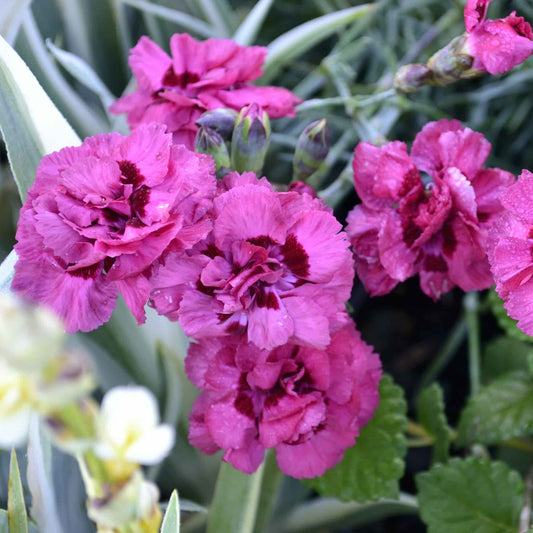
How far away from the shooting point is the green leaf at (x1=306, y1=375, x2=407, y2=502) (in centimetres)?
55

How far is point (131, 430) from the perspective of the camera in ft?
0.66

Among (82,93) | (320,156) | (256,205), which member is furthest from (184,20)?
(256,205)

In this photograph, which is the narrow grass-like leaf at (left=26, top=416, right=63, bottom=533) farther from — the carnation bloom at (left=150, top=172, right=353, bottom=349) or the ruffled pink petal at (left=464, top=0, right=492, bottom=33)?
the ruffled pink petal at (left=464, top=0, right=492, bottom=33)


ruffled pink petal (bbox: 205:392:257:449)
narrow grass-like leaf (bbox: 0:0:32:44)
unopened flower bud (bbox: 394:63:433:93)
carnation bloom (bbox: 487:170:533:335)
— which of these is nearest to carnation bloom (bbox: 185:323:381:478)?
ruffled pink petal (bbox: 205:392:257:449)

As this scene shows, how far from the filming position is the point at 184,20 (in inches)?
28.4

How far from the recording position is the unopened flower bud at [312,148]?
51cm

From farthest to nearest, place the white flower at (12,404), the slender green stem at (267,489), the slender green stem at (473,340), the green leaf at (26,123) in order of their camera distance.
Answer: the slender green stem at (473,340) → the slender green stem at (267,489) → the green leaf at (26,123) → the white flower at (12,404)

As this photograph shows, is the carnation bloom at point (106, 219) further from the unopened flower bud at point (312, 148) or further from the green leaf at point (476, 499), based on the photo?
the green leaf at point (476, 499)

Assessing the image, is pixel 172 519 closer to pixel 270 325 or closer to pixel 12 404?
pixel 270 325

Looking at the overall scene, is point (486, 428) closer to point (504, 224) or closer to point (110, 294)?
point (504, 224)

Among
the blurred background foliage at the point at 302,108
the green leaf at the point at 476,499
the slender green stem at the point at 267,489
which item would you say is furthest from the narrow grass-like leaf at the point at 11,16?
the green leaf at the point at 476,499

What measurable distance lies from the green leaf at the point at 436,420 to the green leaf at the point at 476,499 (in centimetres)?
5

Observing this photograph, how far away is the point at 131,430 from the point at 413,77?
44cm

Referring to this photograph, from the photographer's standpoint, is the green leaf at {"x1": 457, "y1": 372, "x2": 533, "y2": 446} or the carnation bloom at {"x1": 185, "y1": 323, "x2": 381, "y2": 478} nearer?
the carnation bloom at {"x1": 185, "y1": 323, "x2": 381, "y2": 478}
